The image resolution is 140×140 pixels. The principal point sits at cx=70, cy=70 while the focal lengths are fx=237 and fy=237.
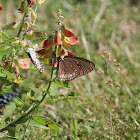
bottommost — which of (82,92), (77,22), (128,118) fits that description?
(128,118)

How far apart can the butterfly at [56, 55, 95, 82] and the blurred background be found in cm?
18

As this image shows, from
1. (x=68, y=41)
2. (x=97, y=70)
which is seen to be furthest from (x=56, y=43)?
(x=97, y=70)

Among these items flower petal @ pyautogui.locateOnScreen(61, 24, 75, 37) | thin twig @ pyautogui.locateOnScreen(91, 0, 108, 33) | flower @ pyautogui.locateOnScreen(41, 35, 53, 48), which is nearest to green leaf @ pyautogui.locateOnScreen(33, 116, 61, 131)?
flower @ pyautogui.locateOnScreen(41, 35, 53, 48)

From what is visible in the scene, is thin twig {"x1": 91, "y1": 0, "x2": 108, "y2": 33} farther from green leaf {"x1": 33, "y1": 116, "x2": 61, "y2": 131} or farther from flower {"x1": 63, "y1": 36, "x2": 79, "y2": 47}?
green leaf {"x1": 33, "y1": 116, "x2": 61, "y2": 131}

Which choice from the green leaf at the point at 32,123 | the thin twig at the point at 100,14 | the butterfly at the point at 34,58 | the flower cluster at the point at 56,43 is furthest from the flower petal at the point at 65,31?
the thin twig at the point at 100,14

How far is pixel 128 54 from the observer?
13.7 feet

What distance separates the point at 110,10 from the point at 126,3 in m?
0.66

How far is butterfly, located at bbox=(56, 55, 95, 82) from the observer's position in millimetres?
1940

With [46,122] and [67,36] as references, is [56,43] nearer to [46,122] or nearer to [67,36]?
[67,36]

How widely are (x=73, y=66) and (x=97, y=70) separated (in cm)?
167

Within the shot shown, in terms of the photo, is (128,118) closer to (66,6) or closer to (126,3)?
(66,6)

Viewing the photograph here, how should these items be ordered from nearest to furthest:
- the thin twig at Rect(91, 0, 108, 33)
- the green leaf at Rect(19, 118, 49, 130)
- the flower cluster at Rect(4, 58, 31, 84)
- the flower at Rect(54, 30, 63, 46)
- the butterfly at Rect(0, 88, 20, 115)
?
1. the butterfly at Rect(0, 88, 20, 115)
2. the flower at Rect(54, 30, 63, 46)
3. the flower cluster at Rect(4, 58, 31, 84)
4. the green leaf at Rect(19, 118, 49, 130)
5. the thin twig at Rect(91, 0, 108, 33)

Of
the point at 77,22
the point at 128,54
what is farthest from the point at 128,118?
the point at 77,22

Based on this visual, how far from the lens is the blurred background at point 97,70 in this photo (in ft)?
8.22
